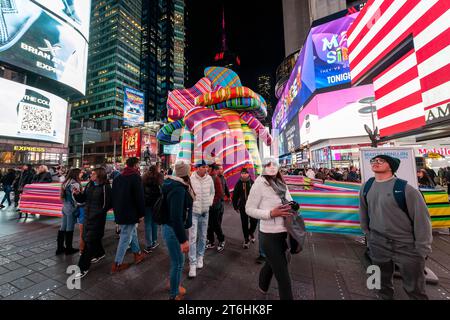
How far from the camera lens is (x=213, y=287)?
2680 mm

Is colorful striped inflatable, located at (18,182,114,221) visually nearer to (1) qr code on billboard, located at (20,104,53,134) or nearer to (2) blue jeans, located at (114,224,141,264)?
(2) blue jeans, located at (114,224,141,264)

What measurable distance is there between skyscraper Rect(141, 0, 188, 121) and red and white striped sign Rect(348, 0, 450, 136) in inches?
3105

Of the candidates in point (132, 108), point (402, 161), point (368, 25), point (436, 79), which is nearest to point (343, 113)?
point (368, 25)

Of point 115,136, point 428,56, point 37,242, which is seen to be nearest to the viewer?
point 37,242

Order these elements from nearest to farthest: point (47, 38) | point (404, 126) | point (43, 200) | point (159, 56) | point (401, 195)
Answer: point (401, 195), point (43, 200), point (404, 126), point (47, 38), point (159, 56)

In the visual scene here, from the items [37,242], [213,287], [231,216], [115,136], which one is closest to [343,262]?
[213,287]

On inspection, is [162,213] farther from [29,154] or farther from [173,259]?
[29,154]

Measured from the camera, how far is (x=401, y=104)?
687cm

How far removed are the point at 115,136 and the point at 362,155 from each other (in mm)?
57214

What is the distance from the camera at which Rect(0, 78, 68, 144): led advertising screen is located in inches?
831

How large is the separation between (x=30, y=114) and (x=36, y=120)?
90 cm

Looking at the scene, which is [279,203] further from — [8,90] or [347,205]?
[8,90]

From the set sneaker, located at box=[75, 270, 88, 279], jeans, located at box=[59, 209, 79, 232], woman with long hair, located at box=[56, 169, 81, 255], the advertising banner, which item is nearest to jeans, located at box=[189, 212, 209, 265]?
sneaker, located at box=[75, 270, 88, 279]

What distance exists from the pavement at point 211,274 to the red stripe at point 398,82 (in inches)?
206
